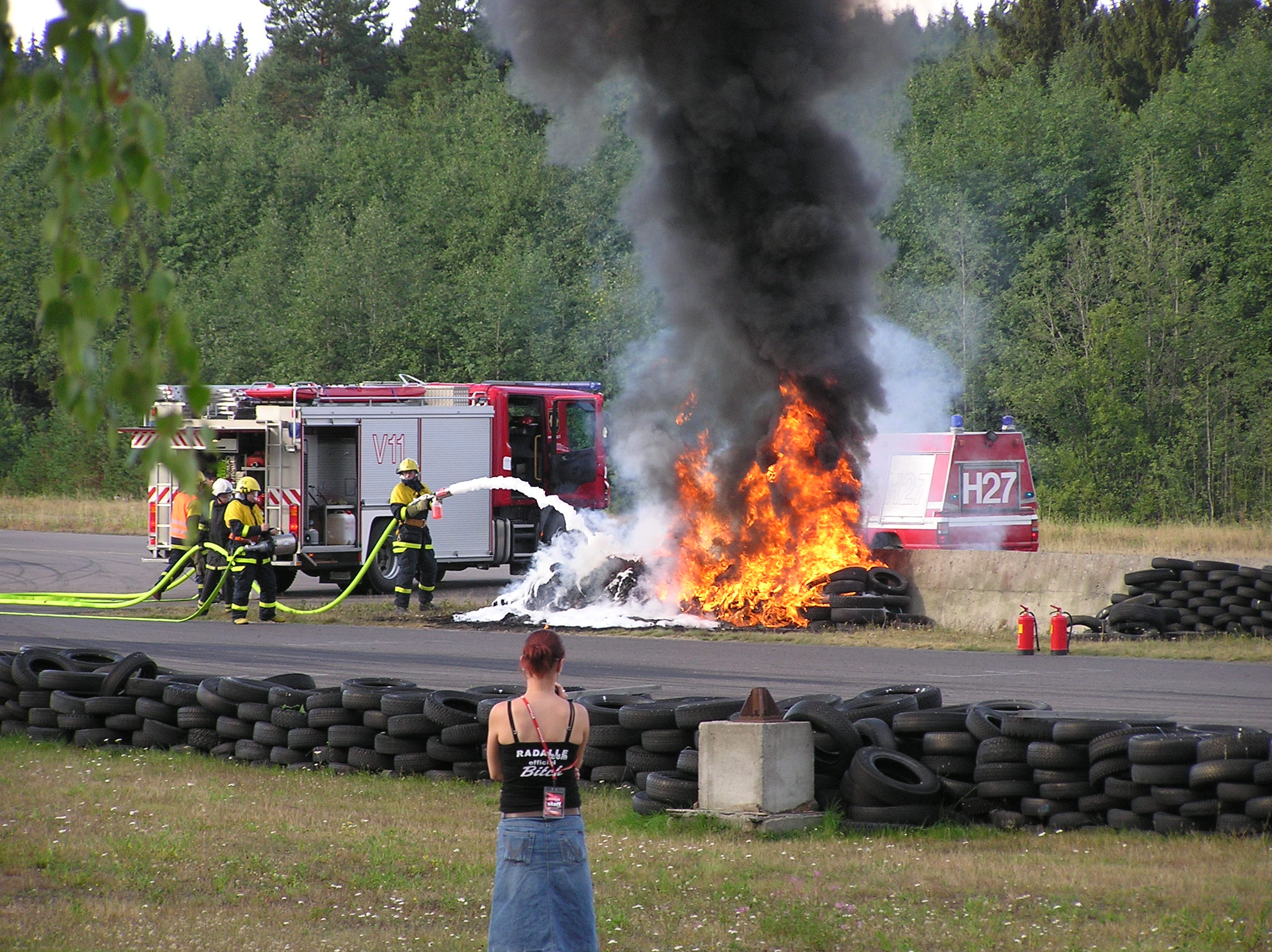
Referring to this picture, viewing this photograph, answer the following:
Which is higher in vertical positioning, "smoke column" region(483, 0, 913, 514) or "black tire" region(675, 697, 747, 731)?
"smoke column" region(483, 0, 913, 514)

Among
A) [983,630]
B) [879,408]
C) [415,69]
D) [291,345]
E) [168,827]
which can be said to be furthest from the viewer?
[415,69]

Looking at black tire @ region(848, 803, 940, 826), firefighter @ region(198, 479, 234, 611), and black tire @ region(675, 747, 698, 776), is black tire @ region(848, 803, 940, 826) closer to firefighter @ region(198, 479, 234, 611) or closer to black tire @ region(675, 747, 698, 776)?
black tire @ region(675, 747, 698, 776)

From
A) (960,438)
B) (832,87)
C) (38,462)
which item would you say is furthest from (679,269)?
(38,462)

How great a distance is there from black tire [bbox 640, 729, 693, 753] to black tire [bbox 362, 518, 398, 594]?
1260 cm

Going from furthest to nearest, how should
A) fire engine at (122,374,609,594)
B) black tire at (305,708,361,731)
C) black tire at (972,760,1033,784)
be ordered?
fire engine at (122,374,609,594) < black tire at (305,708,361,731) < black tire at (972,760,1033,784)

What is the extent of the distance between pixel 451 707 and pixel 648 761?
136 centimetres

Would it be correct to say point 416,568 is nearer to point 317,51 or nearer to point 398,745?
point 398,745

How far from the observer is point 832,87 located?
18.2 m

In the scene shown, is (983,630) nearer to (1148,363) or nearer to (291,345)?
(1148,363)

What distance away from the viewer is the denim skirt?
4379 mm

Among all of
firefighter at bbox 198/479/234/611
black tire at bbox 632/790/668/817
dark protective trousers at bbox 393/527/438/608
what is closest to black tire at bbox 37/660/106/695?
black tire at bbox 632/790/668/817

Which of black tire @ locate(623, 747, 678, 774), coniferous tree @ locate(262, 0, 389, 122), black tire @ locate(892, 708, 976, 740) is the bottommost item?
black tire @ locate(623, 747, 678, 774)

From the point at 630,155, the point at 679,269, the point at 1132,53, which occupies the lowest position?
the point at 679,269

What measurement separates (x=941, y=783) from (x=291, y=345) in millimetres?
39955
